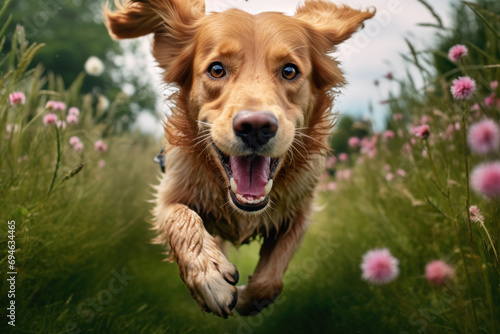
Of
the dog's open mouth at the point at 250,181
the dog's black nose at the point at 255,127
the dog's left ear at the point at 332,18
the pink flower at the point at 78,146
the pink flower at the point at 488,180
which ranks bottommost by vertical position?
the pink flower at the point at 78,146

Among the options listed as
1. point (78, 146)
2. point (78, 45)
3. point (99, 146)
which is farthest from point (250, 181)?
point (78, 45)

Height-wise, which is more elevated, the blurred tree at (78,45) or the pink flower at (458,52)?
the pink flower at (458,52)

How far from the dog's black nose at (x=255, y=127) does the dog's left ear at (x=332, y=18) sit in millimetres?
1080

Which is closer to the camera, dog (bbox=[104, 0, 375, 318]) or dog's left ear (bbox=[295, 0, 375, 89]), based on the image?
dog (bbox=[104, 0, 375, 318])

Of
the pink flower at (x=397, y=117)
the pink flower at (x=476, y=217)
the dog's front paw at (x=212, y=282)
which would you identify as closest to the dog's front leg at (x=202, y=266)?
the dog's front paw at (x=212, y=282)

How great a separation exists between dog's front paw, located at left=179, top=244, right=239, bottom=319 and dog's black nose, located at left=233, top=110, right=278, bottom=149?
0.56 metres

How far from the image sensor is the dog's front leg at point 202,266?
1.81 meters

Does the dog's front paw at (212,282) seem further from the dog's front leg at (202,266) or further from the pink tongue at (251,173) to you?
the pink tongue at (251,173)

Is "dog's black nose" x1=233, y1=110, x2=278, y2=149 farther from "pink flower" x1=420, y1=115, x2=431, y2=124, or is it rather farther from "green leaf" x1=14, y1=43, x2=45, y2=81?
"pink flower" x1=420, y1=115, x2=431, y2=124

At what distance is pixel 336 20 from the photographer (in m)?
2.90

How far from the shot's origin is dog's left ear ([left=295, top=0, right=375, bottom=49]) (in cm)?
275

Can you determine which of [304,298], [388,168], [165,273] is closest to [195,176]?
[304,298]

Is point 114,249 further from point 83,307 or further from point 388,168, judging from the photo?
point 388,168

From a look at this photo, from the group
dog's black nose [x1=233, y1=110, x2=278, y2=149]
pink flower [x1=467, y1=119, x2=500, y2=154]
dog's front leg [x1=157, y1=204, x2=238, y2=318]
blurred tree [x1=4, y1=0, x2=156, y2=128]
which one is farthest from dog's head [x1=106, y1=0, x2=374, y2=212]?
blurred tree [x1=4, y1=0, x2=156, y2=128]
